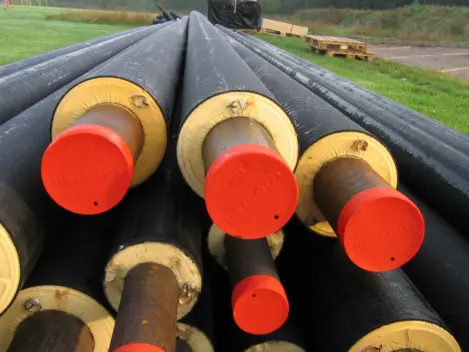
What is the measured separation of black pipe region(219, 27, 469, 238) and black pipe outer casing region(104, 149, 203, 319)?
99cm

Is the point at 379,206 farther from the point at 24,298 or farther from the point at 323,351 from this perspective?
the point at 24,298

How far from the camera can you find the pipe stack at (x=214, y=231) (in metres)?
1.27

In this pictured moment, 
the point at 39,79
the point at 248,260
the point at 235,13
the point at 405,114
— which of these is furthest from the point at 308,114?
the point at 235,13

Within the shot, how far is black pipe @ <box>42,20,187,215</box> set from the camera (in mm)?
1265

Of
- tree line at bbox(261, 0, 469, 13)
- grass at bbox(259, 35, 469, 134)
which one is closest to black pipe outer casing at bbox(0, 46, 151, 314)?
grass at bbox(259, 35, 469, 134)

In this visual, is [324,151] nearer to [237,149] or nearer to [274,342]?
[237,149]

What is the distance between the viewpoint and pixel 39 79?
9.97ft

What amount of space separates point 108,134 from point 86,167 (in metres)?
0.10

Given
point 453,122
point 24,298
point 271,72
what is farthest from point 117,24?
point 24,298

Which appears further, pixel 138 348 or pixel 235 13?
pixel 235 13

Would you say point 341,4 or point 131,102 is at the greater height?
point 131,102

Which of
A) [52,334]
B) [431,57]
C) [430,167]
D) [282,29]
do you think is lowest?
[431,57]

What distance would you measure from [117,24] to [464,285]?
24668mm

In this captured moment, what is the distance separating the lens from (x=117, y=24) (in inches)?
949
